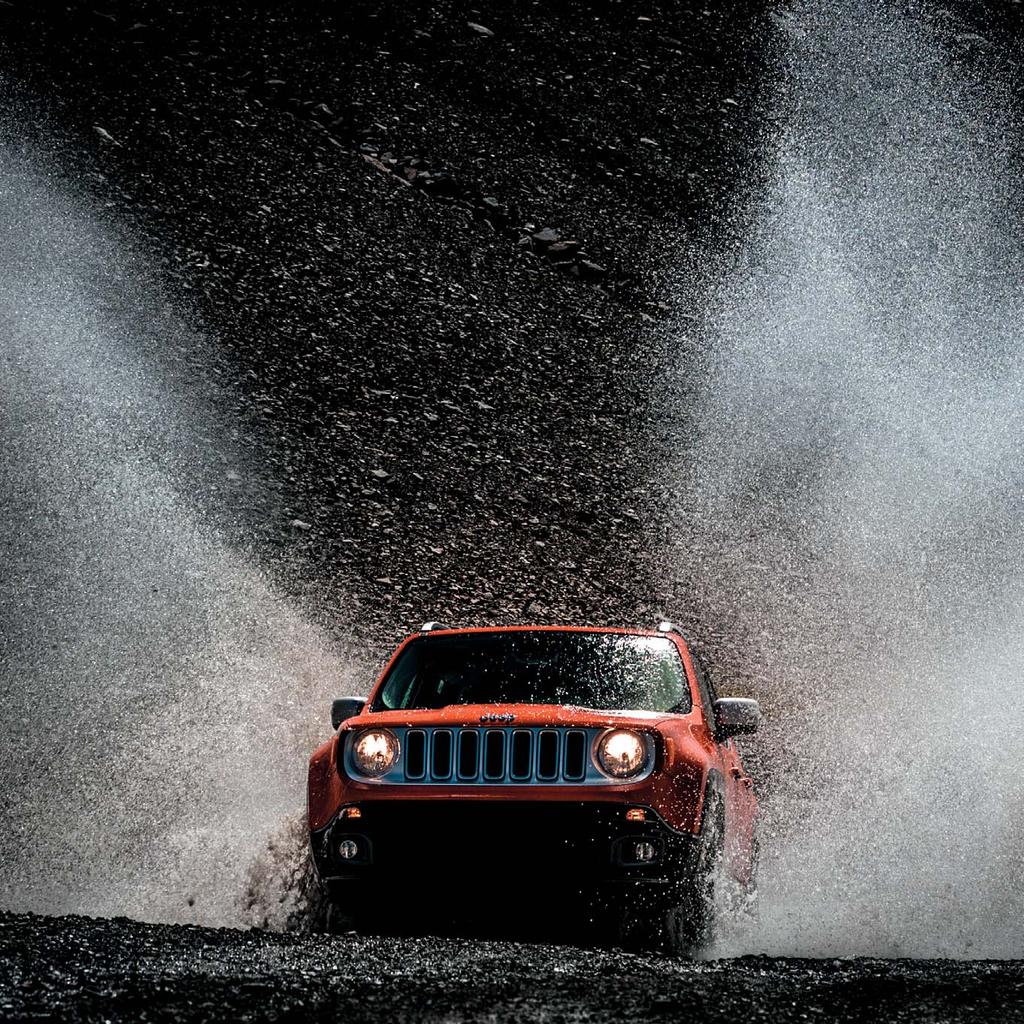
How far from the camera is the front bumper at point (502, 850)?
19.9ft

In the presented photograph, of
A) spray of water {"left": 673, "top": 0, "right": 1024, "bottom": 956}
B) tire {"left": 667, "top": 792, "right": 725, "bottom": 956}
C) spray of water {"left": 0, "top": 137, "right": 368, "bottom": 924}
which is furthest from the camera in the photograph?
spray of water {"left": 673, "top": 0, "right": 1024, "bottom": 956}

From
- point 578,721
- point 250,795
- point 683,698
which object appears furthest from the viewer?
point 250,795

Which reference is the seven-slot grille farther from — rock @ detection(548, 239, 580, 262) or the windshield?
rock @ detection(548, 239, 580, 262)

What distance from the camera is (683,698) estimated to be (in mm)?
7363

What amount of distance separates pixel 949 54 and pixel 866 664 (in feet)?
101

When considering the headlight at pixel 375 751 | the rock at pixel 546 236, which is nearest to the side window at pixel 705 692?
the headlight at pixel 375 751

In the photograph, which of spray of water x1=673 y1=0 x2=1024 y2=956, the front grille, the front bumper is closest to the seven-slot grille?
the front grille

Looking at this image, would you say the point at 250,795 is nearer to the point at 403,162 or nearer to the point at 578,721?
the point at 578,721

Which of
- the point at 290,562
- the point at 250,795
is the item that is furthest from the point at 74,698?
the point at 290,562

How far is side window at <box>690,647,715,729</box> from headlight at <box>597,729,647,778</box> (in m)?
1.17

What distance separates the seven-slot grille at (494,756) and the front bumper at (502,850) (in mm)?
144

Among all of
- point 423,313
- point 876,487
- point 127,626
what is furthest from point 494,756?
point 423,313

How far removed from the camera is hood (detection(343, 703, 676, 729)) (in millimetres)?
6430

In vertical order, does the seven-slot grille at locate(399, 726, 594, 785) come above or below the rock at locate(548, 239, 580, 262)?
above
